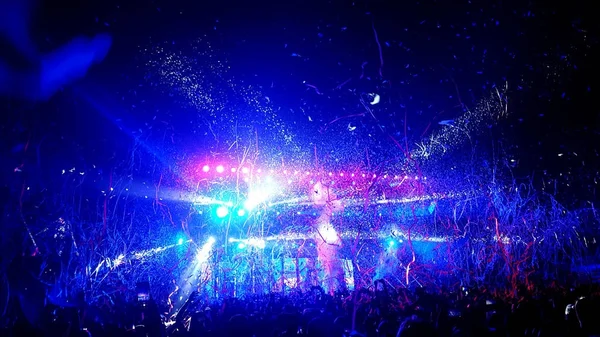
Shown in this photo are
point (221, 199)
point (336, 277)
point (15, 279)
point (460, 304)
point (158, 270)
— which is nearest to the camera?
point (460, 304)

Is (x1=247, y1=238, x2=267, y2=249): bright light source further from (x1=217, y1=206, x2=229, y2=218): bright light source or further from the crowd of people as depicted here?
the crowd of people

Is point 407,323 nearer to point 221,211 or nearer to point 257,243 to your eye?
point 221,211

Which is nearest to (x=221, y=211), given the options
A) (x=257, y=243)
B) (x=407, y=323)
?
(x=257, y=243)

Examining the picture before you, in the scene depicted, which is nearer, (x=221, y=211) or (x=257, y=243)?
(x=221, y=211)

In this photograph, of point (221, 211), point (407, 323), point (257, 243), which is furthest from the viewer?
point (257, 243)

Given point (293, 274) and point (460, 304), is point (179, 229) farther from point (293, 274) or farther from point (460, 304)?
point (460, 304)

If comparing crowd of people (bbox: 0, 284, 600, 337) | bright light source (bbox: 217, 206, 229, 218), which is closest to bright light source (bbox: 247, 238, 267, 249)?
bright light source (bbox: 217, 206, 229, 218)

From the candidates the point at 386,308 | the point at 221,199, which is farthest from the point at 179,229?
the point at 386,308

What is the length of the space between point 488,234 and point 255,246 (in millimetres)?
14631

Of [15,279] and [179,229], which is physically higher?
[179,229]

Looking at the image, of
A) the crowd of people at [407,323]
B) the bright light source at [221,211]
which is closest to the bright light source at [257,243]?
the bright light source at [221,211]

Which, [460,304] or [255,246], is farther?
[255,246]

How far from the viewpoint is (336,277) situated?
2031cm

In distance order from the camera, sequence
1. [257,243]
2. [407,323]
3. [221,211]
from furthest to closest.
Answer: [257,243]
[221,211]
[407,323]
